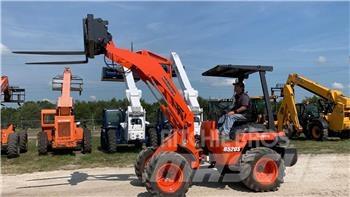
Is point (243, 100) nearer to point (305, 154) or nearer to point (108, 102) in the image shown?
point (305, 154)

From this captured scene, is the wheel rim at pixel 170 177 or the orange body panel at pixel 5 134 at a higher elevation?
the orange body panel at pixel 5 134

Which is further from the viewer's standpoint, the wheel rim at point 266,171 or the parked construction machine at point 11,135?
the parked construction machine at point 11,135

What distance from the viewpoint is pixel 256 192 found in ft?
31.1

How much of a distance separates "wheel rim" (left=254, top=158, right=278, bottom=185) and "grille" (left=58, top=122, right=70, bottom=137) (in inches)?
398

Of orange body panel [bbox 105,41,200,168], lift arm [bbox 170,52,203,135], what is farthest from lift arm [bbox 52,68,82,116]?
orange body panel [bbox 105,41,200,168]

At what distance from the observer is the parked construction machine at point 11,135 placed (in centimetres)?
1702

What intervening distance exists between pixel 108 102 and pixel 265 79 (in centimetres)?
4230

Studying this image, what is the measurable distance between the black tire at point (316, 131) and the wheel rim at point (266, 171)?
45.9ft

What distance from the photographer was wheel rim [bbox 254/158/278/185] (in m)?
9.54

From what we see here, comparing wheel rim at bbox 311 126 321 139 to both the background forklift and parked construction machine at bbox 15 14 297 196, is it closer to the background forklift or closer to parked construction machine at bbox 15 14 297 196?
the background forklift

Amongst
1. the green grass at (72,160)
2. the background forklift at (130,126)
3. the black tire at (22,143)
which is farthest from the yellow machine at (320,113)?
the black tire at (22,143)

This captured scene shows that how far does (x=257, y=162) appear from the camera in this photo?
949 cm

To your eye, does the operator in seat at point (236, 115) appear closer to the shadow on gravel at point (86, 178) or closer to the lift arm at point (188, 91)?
the shadow on gravel at point (86, 178)

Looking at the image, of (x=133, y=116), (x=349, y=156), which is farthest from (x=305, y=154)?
(x=133, y=116)
